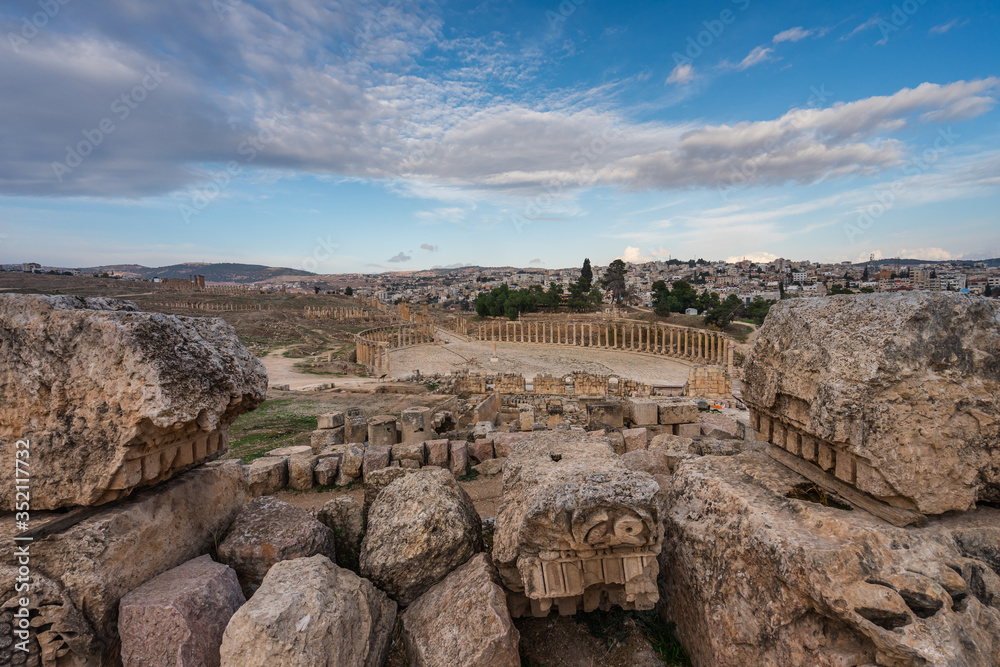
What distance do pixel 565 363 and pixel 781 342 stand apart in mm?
41720

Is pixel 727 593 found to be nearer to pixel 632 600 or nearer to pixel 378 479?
pixel 632 600

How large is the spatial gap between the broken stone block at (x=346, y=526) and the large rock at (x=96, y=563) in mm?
1129

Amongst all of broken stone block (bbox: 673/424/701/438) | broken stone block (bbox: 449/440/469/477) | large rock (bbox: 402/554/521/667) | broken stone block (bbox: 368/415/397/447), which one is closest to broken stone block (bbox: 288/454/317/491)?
broken stone block (bbox: 449/440/469/477)

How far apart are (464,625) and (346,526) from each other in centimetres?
183

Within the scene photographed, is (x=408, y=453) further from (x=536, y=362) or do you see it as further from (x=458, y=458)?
(x=536, y=362)

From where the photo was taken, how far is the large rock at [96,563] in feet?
9.81

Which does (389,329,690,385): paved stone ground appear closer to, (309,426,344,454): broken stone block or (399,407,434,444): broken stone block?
(309,426,344,454): broken stone block

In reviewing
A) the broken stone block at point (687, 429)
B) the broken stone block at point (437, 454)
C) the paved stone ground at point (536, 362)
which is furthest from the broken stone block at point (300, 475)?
the paved stone ground at point (536, 362)

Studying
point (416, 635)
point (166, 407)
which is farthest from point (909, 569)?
point (166, 407)

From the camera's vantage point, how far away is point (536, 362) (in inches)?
1807

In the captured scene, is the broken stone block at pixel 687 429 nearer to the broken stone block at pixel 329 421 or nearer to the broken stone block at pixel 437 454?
the broken stone block at pixel 437 454

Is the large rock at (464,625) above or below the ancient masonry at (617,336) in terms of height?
above

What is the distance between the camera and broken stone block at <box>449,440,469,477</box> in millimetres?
9523

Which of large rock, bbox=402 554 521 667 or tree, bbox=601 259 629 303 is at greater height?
tree, bbox=601 259 629 303
